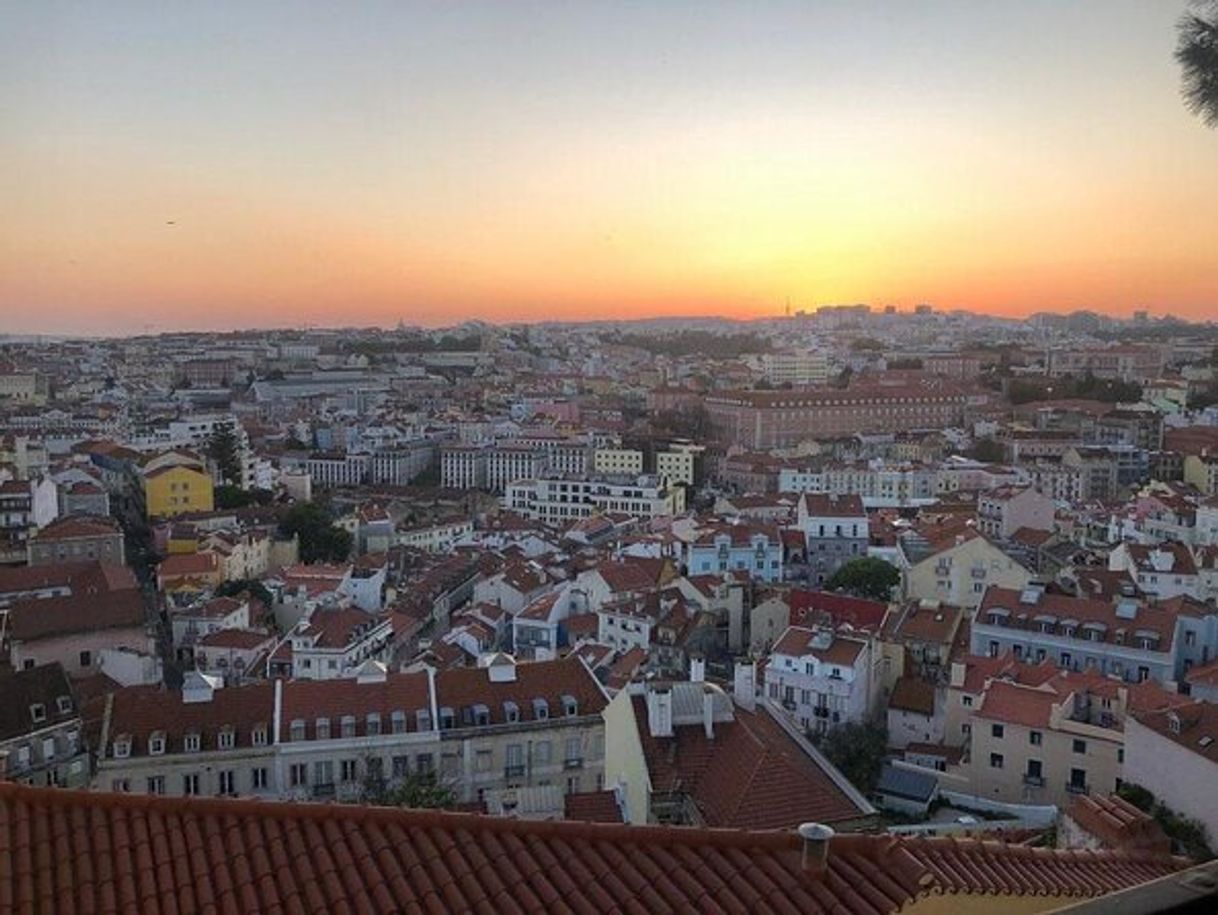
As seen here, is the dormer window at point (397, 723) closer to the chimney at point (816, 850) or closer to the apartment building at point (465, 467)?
the chimney at point (816, 850)

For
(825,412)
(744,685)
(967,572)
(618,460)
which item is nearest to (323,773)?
(744,685)

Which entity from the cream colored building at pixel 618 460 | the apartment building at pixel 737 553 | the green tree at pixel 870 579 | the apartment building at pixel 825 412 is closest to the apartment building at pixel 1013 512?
the apartment building at pixel 737 553

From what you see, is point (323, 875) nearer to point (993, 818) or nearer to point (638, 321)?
point (993, 818)

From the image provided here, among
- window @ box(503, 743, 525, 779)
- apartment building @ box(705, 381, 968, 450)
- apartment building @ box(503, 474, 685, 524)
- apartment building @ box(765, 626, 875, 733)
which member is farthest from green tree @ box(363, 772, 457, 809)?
apartment building @ box(705, 381, 968, 450)

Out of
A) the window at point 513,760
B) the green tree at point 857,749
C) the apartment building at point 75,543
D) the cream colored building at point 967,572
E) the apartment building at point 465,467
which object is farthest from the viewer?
the apartment building at point 465,467

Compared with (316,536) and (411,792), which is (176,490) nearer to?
(316,536)

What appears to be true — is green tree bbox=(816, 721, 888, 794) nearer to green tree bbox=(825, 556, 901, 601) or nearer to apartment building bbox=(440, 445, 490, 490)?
green tree bbox=(825, 556, 901, 601)
